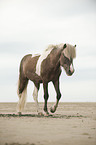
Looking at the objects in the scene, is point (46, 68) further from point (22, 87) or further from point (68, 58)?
point (22, 87)

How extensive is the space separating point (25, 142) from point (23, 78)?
5845mm

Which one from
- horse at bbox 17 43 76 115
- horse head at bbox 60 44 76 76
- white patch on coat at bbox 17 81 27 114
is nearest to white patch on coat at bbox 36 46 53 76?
horse at bbox 17 43 76 115

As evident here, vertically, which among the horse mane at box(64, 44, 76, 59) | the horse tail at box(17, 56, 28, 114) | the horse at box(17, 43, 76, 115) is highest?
the horse mane at box(64, 44, 76, 59)

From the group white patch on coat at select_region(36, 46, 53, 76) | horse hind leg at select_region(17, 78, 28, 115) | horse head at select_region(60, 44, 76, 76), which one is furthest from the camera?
horse hind leg at select_region(17, 78, 28, 115)

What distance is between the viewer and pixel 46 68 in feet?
26.8

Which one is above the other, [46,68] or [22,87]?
[46,68]

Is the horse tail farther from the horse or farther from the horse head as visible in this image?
the horse head

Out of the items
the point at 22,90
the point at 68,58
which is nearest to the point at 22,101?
the point at 22,90

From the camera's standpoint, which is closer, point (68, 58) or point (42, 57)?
point (68, 58)

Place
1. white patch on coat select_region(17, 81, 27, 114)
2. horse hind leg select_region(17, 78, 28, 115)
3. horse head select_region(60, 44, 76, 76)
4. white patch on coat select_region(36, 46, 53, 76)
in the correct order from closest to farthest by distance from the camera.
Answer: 1. horse head select_region(60, 44, 76, 76)
2. white patch on coat select_region(36, 46, 53, 76)
3. white patch on coat select_region(17, 81, 27, 114)
4. horse hind leg select_region(17, 78, 28, 115)

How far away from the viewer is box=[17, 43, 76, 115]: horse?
7793 millimetres

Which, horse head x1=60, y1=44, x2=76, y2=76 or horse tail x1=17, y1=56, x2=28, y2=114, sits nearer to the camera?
horse head x1=60, y1=44, x2=76, y2=76

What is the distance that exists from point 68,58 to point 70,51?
Answer: 25cm

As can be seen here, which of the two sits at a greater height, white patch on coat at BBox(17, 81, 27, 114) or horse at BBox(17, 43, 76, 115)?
horse at BBox(17, 43, 76, 115)
